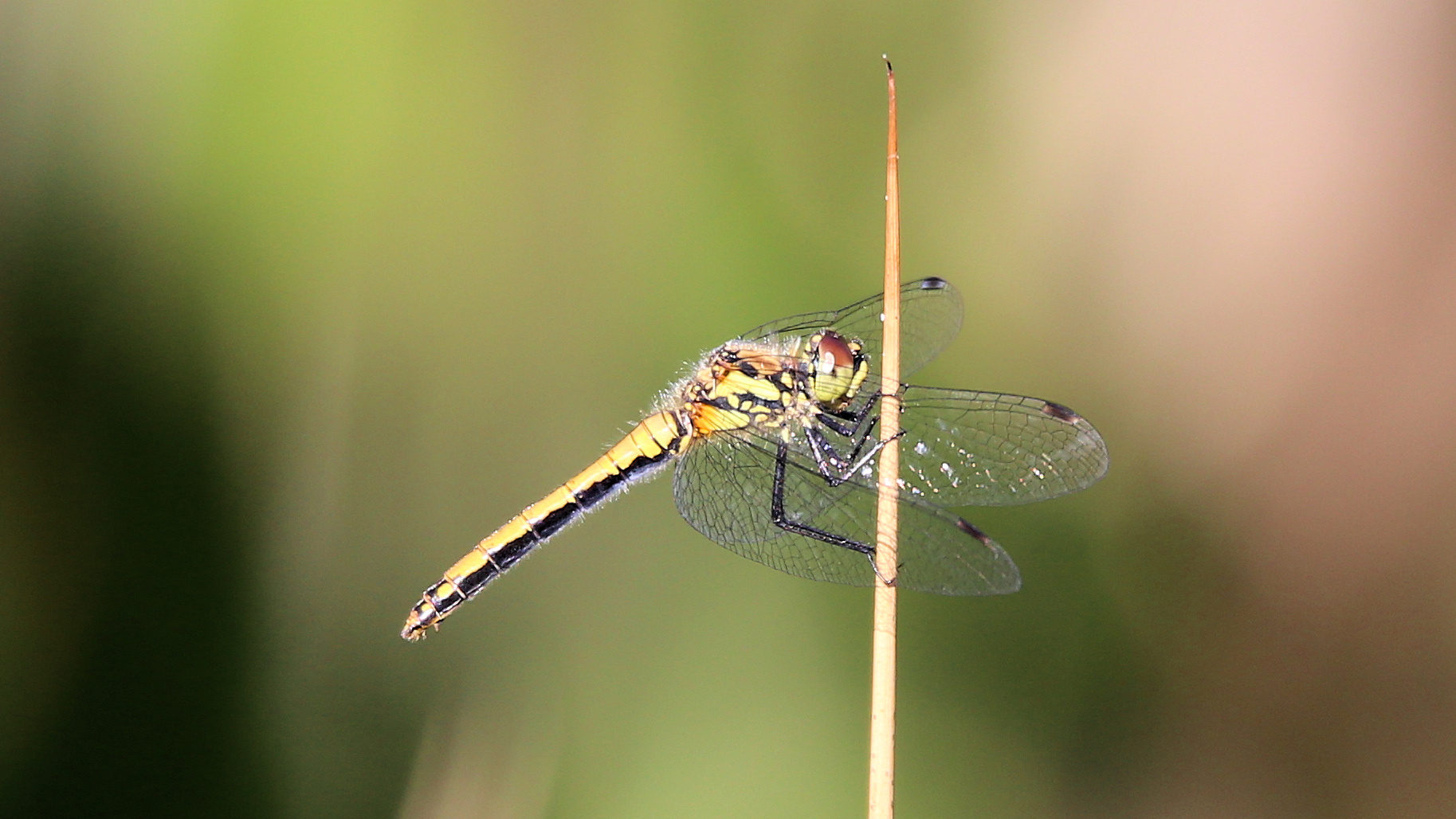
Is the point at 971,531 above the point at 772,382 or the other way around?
the other way around

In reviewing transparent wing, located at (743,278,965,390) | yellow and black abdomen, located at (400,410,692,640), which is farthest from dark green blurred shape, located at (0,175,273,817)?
transparent wing, located at (743,278,965,390)

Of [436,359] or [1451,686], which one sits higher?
[436,359]

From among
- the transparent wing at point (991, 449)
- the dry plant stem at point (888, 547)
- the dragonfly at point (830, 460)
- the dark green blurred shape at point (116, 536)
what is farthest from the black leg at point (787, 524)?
the dark green blurred shape at point (116, 536)

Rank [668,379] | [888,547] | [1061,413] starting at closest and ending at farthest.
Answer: [888,547], [1061,413], [668,379]

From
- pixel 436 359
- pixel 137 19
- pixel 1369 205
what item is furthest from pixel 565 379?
pixel 1369 205

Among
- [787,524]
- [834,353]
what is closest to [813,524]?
[787,524]

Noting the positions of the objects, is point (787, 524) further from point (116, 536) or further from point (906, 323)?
point (116, 536)

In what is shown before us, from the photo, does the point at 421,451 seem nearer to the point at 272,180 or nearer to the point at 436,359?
the point at 436,359
